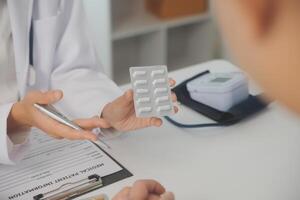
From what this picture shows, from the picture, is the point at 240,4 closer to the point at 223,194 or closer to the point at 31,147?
the point at 223,194

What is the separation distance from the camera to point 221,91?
85 centimetres

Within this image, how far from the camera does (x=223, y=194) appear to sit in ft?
2.17

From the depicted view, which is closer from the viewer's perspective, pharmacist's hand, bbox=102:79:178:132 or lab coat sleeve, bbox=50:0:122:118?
pharmacist's hand, bbox=102:79:178:132

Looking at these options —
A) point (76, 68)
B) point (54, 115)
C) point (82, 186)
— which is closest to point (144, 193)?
point (82, 186)

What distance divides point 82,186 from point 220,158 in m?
Result: 0.22

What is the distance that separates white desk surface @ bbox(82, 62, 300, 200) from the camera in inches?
26.6

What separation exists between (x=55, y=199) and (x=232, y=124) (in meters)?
0.35

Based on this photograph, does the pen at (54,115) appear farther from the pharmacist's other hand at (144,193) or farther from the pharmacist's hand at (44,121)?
the pharmacist's other hand at (144,193)

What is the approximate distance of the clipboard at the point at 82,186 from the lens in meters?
0.65

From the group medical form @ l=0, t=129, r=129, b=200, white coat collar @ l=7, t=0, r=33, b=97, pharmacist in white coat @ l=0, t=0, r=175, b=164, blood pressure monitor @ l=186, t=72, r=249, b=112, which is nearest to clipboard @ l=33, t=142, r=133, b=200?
medical form @ l=0, t=129, r=129, b=200

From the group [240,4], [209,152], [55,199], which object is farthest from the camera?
[209,152]

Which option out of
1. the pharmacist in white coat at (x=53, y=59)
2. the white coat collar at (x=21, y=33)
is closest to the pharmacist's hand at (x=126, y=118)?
the pharmacist in white coat at (x=53, y=59)

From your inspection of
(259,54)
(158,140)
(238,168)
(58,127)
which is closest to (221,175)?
(238,168)

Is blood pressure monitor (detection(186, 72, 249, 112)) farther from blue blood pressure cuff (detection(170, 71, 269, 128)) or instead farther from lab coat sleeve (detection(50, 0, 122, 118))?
lab coat sleeve (detection(50, 0, 122, 118))
